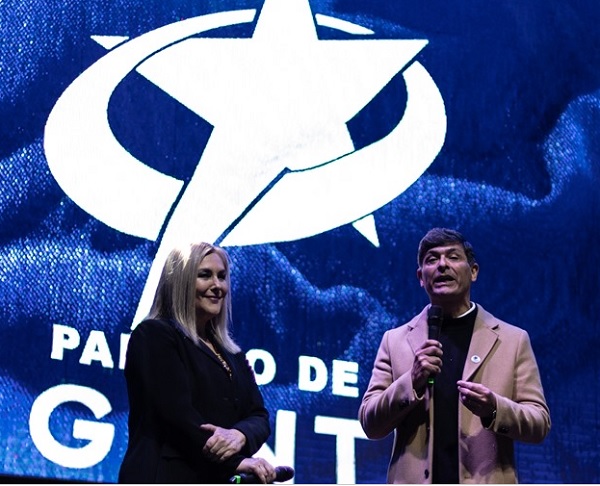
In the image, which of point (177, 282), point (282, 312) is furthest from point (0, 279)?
point (177, 282)

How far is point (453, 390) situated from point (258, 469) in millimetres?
680

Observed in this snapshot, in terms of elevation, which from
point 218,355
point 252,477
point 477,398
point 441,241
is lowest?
point 252,477

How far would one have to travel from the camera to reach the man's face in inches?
128

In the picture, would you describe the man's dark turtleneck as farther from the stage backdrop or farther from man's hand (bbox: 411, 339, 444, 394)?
the stage backdrop

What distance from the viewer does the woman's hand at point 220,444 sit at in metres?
2.75

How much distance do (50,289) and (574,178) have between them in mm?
2235

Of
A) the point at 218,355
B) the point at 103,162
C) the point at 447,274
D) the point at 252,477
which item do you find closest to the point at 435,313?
the point at 447,274

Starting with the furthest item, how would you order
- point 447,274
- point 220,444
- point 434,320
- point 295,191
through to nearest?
point 295,191, point 447,274, point 434,320, point 220,444

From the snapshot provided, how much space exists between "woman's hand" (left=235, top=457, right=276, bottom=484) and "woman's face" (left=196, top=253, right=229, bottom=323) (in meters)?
0.45

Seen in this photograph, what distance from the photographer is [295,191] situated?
458 centimetres

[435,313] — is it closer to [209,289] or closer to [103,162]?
[209,289]

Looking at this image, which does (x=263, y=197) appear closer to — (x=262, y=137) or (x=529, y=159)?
(x=262, y=137)

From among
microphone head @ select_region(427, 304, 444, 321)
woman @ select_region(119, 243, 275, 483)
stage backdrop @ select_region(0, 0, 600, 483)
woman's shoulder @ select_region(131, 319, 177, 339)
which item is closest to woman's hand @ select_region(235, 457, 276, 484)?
woman @ select_region(119, 243, 275, 483)

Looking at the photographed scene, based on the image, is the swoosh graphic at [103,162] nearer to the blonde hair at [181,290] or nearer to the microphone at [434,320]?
the blonde hair at [181,290]
